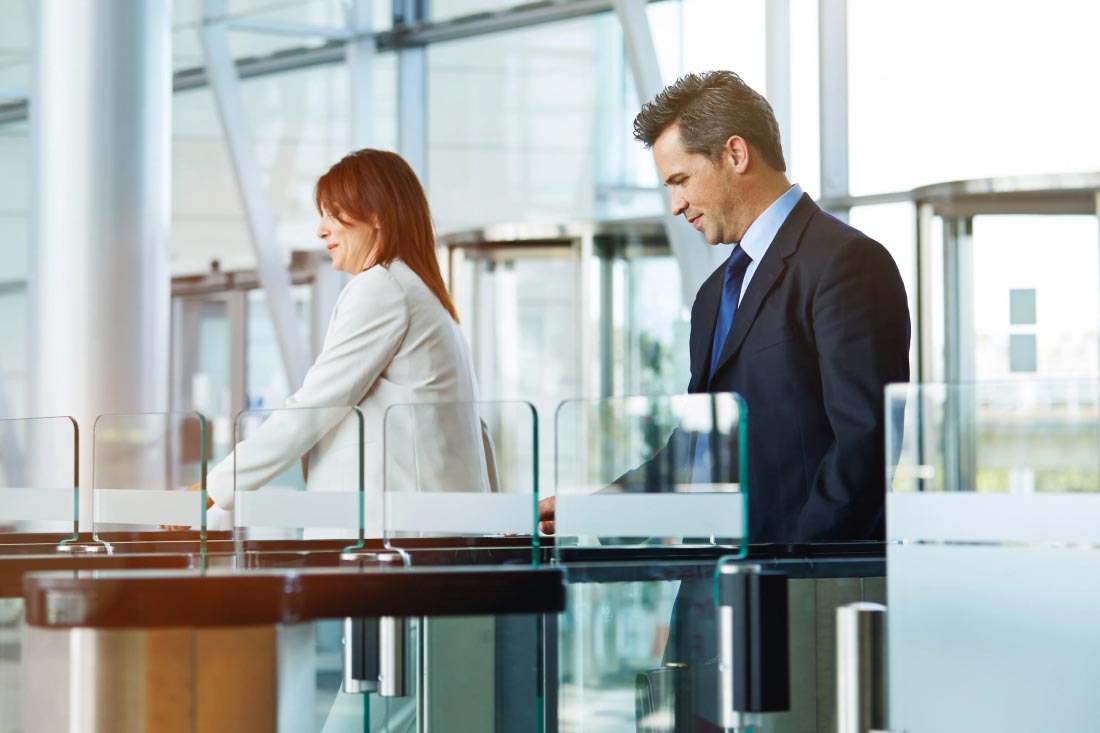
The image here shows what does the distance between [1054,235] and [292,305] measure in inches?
160

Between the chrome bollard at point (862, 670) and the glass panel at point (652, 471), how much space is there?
16cm

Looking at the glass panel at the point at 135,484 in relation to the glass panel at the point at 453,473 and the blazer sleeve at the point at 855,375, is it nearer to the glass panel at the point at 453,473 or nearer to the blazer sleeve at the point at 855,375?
the glass panel at the point at 453,473

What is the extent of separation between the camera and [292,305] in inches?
318

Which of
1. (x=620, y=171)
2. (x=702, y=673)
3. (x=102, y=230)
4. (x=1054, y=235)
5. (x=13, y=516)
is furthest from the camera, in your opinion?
(x=620, y=171)

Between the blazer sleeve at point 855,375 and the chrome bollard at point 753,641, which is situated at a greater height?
the blazer sleeve at point 855,375

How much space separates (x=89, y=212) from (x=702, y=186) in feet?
8.01

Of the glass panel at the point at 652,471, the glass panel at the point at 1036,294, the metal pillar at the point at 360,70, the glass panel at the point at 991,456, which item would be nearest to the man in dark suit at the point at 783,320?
the glass panel at the point at 652,471

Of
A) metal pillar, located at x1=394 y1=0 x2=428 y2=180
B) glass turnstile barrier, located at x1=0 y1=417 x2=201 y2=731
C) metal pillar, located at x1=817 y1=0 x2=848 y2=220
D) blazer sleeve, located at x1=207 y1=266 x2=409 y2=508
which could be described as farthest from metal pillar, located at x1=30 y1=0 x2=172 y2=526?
metal pillar, located at x1=394 y1=0 x2=428 y2=180

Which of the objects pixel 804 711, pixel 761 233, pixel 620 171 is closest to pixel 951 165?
pixel 620 171

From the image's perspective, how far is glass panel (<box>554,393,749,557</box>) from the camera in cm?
168

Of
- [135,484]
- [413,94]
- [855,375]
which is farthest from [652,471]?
[413,94]

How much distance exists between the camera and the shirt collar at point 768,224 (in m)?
2.35

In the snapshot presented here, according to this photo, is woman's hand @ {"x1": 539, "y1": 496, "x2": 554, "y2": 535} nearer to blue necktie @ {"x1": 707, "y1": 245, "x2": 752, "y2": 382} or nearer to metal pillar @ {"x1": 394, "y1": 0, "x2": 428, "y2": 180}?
blue necktie @ {"x1": 707, "y1": 245, "x2": 752, "y2": 382}

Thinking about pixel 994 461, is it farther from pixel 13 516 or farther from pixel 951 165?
pixel 951 165
